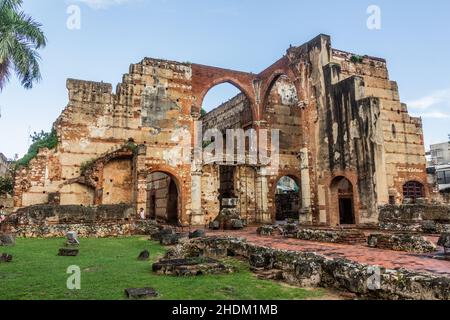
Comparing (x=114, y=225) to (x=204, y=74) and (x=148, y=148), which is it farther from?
(x=204, y=74)

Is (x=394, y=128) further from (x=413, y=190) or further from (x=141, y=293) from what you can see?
(x=141, y=293)

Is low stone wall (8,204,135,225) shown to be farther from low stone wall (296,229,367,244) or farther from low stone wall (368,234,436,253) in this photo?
low stone wall (368,234,436,253)

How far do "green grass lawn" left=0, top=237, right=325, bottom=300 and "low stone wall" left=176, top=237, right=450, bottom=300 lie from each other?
346 mm

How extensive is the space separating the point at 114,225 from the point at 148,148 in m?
7.87

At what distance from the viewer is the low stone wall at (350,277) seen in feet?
14.3

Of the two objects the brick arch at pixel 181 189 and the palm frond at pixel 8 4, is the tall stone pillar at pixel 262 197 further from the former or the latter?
the palm frond at pixel 8 4

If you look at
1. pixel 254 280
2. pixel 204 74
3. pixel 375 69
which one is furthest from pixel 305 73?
pixel 254 280

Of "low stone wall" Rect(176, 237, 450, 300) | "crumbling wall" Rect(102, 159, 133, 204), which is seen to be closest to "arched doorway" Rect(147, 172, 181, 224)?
"crumbling wall" Rect(102, 159, 133, 204)

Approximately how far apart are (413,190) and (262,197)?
11.8 m

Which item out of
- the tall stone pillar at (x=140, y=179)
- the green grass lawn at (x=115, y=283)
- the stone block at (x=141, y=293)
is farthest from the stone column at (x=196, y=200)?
the stone block at (x=141, y=293)

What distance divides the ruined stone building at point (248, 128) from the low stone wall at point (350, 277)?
415 inches

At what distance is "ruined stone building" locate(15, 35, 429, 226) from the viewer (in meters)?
18.3

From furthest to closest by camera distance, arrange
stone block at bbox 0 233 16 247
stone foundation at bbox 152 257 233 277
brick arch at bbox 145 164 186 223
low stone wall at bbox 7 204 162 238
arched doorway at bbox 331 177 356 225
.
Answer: arched doorway at bbox 331 177 356 225, brick arch at bbox 145 164 186 223, low stone wall at bbox 7 204 162 238, stone block at bbox 0 233 16 247, stone foundation at bbox 152 257 233 277
